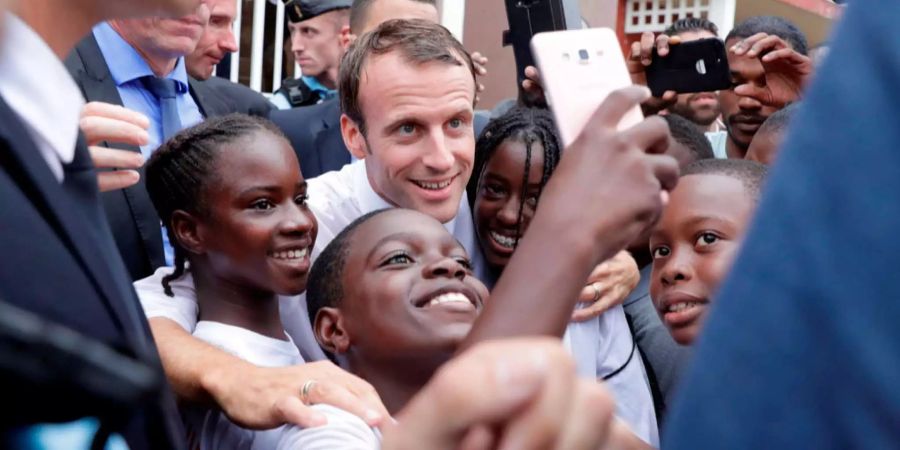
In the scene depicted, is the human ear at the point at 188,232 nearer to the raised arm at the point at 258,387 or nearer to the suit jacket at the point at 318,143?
the raised arm at the point at 258,387

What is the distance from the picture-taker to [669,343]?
10.1ft

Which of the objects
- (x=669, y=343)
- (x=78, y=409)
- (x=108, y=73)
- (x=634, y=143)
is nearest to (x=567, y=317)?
(x=634, y=143)

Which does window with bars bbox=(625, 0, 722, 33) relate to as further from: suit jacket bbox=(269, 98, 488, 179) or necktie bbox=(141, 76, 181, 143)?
necktie bbox=(141, 76, 181, 143)

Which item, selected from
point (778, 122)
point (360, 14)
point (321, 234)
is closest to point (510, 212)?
point (321, 234)

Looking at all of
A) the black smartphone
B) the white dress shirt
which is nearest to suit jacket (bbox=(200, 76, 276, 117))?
the white dress shirt

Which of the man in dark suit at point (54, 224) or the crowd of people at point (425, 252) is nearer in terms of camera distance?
the crowd of people at point (425, 252)

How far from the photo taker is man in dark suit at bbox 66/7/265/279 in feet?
10.1

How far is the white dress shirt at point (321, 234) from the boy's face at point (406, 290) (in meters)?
0.30

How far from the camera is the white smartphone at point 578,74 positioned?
5.34ft

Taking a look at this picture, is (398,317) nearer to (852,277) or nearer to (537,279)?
(537,279)

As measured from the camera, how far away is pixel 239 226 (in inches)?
109

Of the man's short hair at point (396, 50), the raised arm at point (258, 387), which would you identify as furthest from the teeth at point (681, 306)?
the man's short hair at point (396, 50)

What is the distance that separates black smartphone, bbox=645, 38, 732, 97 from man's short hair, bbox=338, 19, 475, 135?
2.09 ft

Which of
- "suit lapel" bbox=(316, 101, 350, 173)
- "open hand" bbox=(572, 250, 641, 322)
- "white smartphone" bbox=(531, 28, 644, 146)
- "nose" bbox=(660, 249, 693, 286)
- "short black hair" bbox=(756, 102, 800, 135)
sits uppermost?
"white smartphone" bbox=(531, 28, 644, 146)
